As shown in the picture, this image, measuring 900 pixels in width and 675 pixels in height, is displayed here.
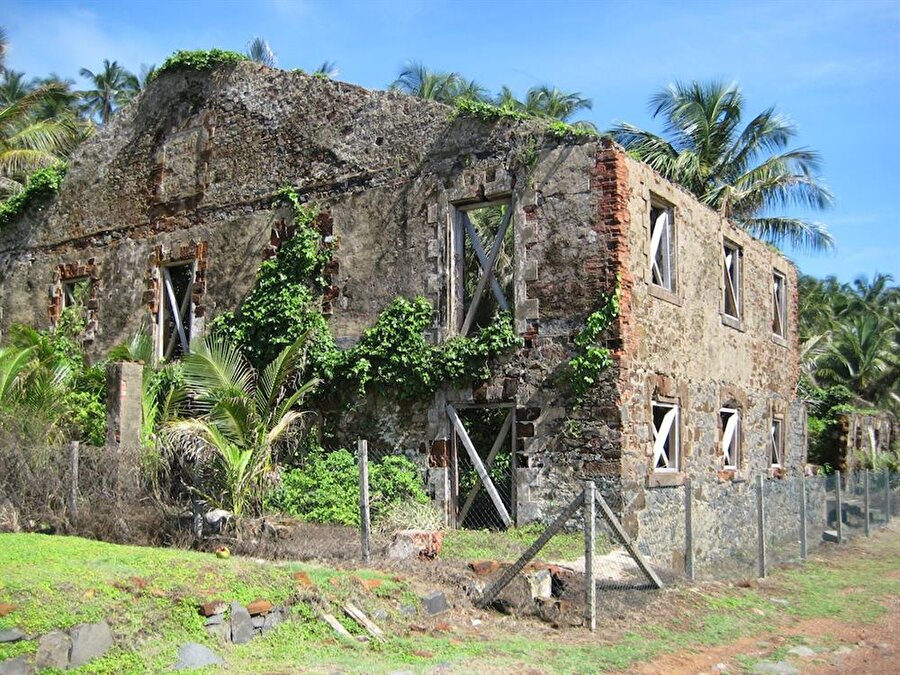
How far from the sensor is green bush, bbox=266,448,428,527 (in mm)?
12906

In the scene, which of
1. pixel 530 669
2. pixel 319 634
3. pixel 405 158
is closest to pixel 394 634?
pixel 319 634

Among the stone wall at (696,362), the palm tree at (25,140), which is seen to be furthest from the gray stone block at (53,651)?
the palm tree at (25,140)

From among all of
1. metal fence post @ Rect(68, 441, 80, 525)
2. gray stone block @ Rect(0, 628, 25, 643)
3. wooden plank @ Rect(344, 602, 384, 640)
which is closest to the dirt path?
wooden plank @ Rect(344, 602, 384, 640)

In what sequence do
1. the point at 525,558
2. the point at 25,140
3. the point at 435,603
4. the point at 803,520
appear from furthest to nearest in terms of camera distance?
the point at 25,140, the point at 803,520, the point at 525,558, the point at 435,603

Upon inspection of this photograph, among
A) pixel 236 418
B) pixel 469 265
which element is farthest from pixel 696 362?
pixel 236 418

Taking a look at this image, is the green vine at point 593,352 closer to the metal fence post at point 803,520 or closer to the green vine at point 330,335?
the green vine at point 330,335

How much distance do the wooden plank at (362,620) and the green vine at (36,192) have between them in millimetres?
14947

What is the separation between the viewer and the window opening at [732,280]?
16828 millimetres

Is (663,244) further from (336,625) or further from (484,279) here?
(336,625)

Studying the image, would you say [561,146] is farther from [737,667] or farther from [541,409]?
[737,667]

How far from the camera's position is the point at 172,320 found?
17.9m

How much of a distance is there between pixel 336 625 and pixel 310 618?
0.24 meters

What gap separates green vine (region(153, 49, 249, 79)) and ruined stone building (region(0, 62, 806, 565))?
0.21m

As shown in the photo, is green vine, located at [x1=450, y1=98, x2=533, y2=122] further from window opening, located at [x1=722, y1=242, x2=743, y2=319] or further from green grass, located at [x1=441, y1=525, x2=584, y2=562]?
green grass, located at [x1=441, y1=525, x2=584, y2=562]
